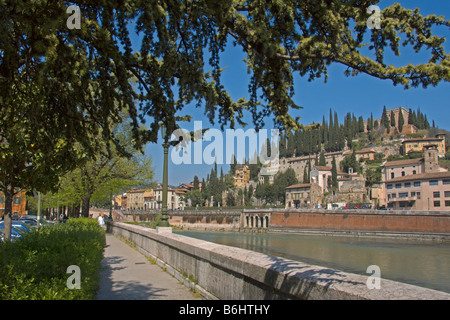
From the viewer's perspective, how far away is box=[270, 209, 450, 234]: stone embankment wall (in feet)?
180

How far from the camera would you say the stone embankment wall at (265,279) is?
3303mm

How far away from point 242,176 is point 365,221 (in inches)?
4874

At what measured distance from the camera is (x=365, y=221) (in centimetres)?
6250

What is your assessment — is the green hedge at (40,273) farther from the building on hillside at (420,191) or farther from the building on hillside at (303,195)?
the building on hillside at (303,195)

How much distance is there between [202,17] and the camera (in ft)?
19.8

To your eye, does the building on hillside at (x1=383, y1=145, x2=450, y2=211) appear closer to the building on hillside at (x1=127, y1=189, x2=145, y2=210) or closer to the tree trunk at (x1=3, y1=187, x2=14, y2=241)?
the tree trunk at (x1=3, y1=187, x2=14, y2=241)

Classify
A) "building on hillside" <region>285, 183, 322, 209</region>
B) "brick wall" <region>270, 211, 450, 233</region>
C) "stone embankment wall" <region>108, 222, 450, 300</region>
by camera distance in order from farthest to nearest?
"building on hillside" <region>285, 183, 322, 209</region> < "brick wall" <region>270, 211, 450, 233</region> < "stone embankment wall" <region>108, 222, 450, 300</region>

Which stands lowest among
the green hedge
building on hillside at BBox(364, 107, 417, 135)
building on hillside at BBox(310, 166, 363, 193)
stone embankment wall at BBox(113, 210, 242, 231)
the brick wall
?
stone embankment wall at BBox(113, 210, 242, 231)

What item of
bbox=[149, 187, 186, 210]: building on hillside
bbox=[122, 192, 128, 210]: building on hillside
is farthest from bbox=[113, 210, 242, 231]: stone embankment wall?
bbox=[122, 192, 128, 210]: building on hillside

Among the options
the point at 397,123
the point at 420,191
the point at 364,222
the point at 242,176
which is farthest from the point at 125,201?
the point at 364,222

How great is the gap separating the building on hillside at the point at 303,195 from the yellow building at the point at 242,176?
59.3 meters

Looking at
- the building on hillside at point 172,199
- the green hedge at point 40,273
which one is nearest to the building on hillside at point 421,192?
the green hedge at point 40,273

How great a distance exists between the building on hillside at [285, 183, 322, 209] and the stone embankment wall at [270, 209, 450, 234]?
35.7m
